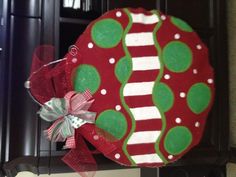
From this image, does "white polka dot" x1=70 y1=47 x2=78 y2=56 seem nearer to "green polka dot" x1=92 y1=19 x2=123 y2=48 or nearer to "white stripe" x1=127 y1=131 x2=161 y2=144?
"green polka dot" x1=92 y1=19 x2=123 y2=48

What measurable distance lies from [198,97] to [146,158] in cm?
18

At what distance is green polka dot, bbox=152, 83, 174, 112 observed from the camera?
0.75 meters

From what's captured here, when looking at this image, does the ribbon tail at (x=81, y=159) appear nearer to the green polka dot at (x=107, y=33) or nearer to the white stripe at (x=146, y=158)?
the white stripe at (x=146, y=158)

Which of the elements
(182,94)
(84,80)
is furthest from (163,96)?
(84,80)

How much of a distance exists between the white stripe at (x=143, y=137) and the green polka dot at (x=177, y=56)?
150 millimetres

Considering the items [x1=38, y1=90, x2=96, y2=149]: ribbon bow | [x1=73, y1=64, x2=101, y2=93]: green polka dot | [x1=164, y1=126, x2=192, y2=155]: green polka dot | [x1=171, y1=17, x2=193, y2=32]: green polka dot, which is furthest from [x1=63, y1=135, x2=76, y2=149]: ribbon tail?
[x1=171, y1=17, x2=193, y2=32]: green polka dot

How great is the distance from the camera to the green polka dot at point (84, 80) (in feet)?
2.36

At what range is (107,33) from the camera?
74cm

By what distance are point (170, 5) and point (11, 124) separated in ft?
1.64

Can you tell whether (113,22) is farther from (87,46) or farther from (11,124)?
(11,124)

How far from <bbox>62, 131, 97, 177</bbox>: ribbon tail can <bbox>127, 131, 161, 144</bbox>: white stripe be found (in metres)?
0.09

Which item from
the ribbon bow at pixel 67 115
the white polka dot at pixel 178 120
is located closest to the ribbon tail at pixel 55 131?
the ribbon bow at pixel 67 115

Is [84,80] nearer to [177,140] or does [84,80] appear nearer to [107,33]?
[107,33]

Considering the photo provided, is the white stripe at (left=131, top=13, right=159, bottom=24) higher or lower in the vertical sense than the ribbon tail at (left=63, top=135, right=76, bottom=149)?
higher
